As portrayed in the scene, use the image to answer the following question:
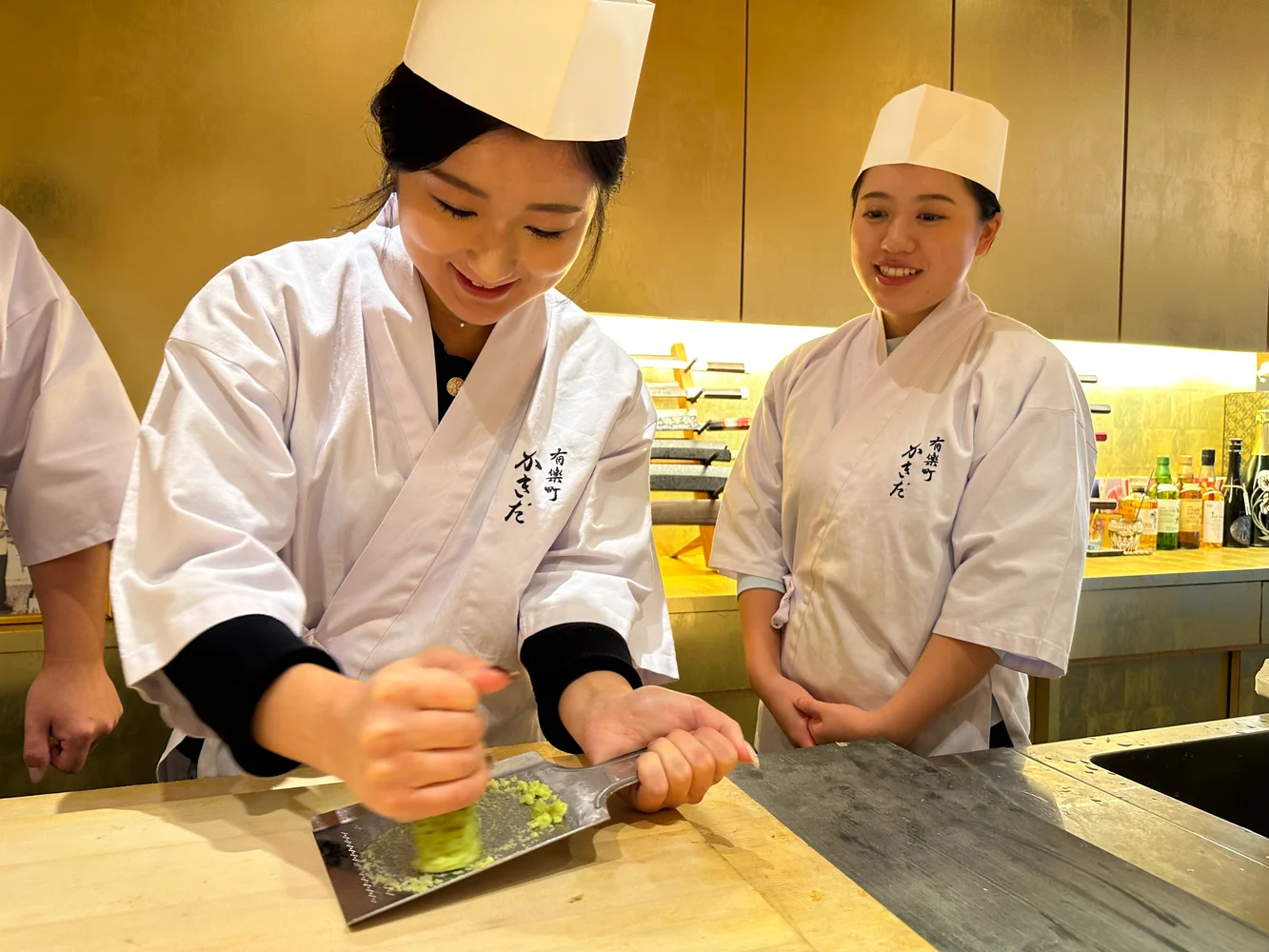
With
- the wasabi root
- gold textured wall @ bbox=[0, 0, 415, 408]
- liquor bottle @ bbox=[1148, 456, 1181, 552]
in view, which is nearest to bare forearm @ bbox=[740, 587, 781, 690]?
Answer: the wasabi root

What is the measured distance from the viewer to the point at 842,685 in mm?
1333

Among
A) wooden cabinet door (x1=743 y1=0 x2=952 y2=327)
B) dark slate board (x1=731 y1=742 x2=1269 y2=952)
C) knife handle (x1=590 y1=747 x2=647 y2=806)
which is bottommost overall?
dark slate board (x1=731 y1=742 x2=1269 y2=952)

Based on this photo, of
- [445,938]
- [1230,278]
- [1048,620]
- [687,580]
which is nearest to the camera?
[445,938]

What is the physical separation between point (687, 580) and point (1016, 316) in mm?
1344

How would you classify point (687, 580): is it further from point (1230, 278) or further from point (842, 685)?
point (1230, 278)

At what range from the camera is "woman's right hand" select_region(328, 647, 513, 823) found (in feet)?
1.80

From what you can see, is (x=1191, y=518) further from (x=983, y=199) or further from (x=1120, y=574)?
(x=983, y=199)

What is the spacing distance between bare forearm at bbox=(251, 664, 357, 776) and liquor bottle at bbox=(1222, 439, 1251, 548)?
128 inches

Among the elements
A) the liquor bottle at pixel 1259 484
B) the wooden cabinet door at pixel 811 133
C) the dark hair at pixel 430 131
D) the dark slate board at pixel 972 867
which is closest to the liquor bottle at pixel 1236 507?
the liquor bottle at pixel 1259 484

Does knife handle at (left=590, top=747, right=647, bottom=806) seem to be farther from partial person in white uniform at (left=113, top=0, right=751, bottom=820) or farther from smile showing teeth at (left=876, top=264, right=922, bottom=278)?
smile showing teeth at (left=876, top=264, right=922, bottom=278)

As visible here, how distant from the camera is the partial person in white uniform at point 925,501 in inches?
48.8

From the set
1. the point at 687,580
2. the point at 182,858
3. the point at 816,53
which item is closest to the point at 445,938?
the point at 182,858

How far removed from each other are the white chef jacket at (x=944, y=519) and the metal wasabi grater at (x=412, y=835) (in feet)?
2.15

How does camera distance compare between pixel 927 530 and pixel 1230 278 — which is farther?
pixel 1230 278
